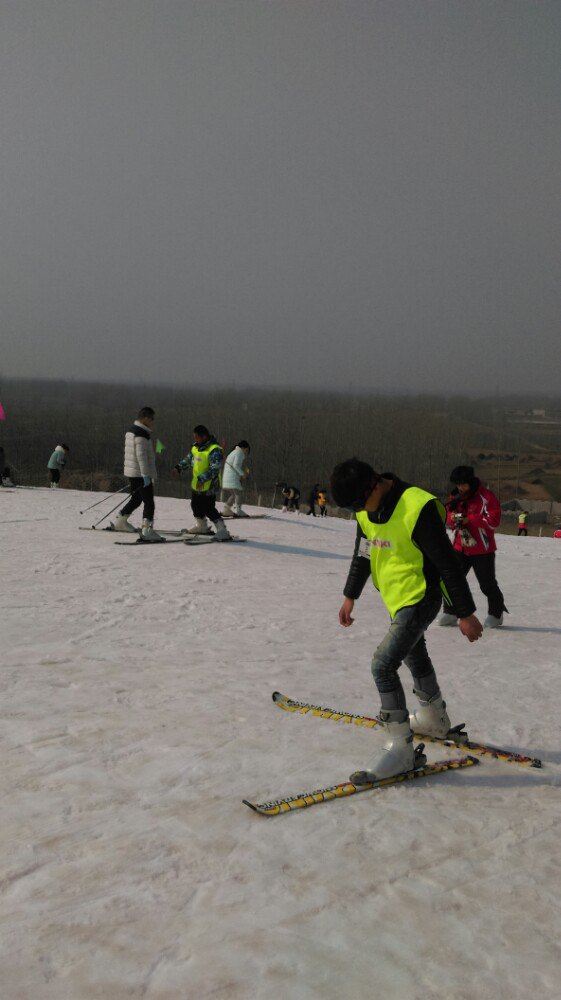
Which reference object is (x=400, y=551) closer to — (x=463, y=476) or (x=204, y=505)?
(x=463, y=476)

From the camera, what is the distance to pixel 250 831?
3.65m

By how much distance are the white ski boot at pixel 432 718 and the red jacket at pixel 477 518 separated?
3524mm

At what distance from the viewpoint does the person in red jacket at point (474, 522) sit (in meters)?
8.08

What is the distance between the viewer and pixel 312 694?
5.86m

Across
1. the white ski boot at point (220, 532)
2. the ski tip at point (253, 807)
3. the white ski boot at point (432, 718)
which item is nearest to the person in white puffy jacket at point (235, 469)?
the white ski boot at point (220, 532)

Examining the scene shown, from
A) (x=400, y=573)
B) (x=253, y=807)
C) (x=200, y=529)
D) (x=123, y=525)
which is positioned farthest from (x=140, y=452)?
(x=253, y=807)

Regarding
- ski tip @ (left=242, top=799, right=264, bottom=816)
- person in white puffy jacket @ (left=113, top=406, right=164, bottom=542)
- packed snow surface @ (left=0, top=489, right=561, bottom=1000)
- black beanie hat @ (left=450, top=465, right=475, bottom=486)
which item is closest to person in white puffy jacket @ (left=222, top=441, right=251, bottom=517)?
person in white puffy jacket @ (left=113, top=406, right=164, bottom=542)

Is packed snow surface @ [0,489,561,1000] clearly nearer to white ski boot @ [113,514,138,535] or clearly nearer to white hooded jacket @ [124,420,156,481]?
white hooded jacket @ [124,420,156,481]

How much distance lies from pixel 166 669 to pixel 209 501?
6.45 m

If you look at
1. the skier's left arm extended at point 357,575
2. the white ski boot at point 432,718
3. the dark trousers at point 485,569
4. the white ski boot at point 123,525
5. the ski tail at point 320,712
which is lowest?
the white ski boot at point 123,525

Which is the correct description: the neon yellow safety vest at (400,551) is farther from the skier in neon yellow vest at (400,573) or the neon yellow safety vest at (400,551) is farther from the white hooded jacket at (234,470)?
the white hooded jacket at (234,470)

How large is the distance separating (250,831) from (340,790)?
62 centimetres

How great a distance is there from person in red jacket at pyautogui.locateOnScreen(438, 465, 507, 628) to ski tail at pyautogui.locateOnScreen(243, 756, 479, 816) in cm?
374

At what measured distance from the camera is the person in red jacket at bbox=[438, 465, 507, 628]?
8.08 m
